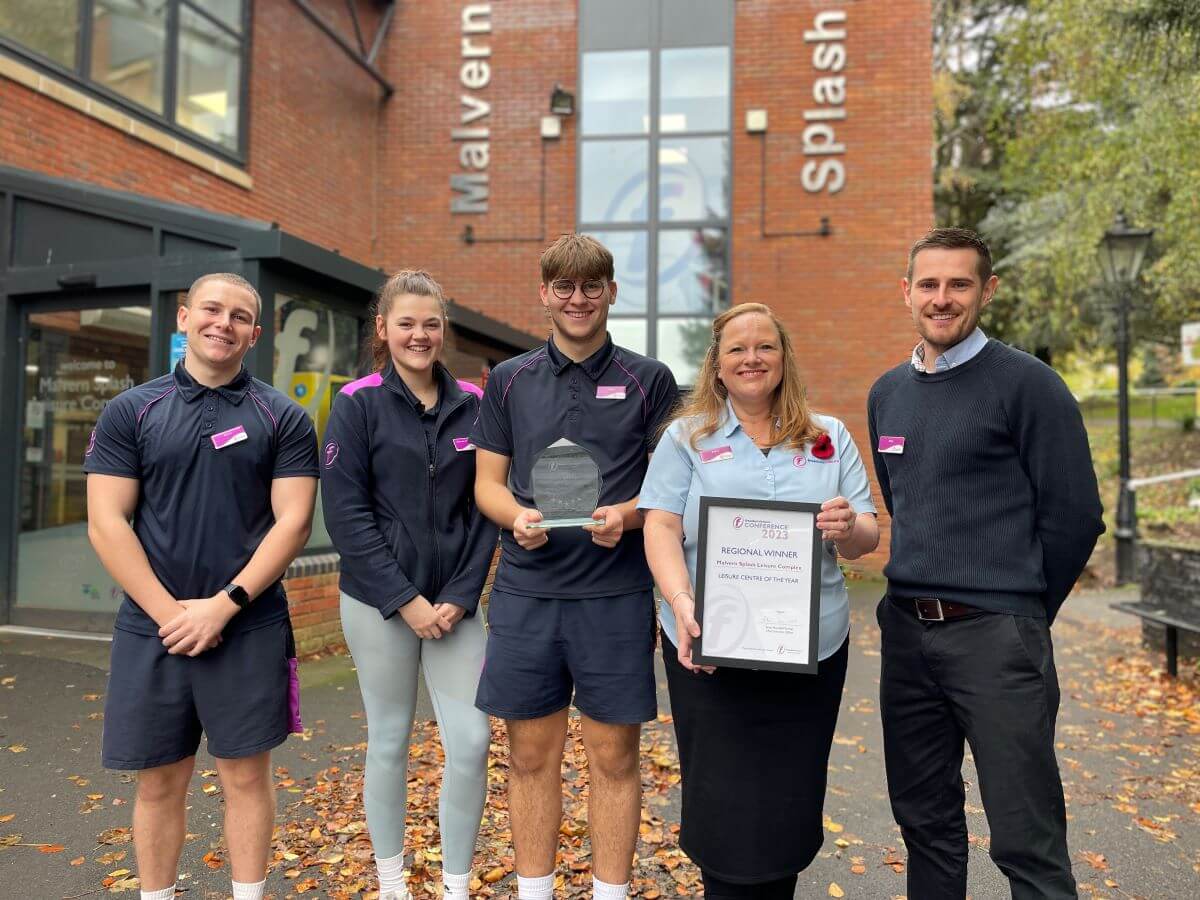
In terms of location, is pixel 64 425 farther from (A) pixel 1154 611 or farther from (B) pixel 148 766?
(A) pixel 1154 611

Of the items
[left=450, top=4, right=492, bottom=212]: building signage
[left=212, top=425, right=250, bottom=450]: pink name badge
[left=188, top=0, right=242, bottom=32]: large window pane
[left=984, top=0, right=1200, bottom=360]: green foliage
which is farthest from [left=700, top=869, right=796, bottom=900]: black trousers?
[left=450, top=4, right=492, bottom=212]: building signage

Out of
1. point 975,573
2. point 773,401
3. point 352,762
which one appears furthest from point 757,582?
point 352,762

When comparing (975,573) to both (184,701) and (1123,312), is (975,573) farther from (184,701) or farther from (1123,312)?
(1123,312)

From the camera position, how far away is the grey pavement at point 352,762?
3.46m

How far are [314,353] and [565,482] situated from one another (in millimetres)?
5154

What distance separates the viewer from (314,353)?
7223 millimetres

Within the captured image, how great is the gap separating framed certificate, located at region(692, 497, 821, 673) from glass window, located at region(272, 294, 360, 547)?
5.09 m

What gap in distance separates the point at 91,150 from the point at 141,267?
1.76 meters

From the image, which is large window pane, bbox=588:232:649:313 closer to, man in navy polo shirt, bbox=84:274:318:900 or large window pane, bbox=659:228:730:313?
large window pane, bbox=659:228:730:313

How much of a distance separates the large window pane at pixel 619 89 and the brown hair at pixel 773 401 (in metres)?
10.4

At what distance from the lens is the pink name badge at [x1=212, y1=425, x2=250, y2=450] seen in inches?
103

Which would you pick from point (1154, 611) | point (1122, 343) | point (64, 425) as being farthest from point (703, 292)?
point (64, 425)

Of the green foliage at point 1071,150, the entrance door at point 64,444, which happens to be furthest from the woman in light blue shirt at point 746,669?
the entrance door at point 64,444

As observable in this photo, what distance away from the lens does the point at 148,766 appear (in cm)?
254
